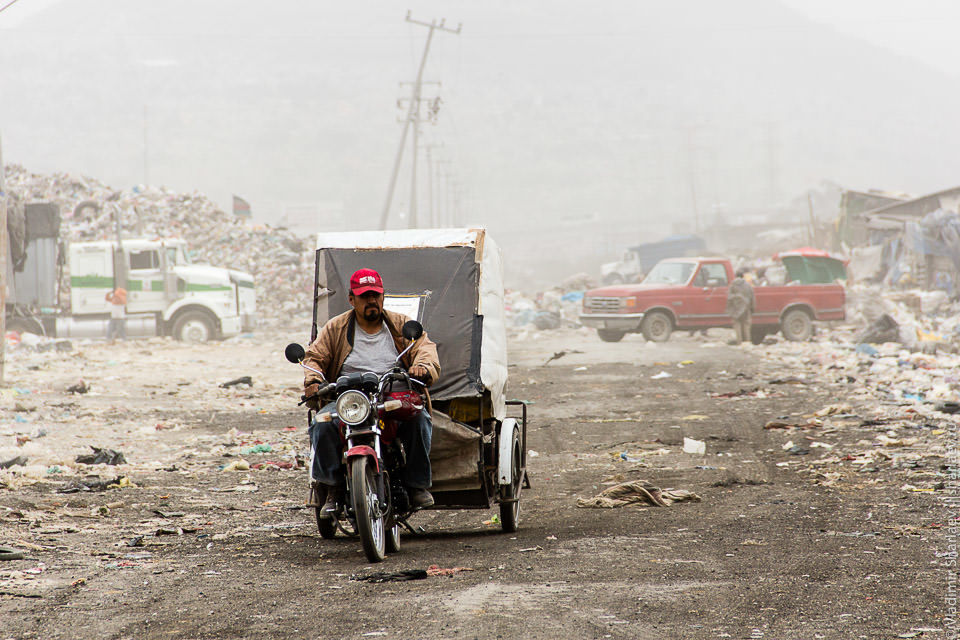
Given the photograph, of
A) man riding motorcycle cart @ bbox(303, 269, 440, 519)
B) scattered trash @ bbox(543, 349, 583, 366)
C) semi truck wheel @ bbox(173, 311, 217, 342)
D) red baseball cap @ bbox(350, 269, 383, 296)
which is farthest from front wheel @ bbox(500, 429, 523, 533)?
semi truck wheel @ bbox(173, 311, 217, 342)

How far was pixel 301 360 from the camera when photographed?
592 cm

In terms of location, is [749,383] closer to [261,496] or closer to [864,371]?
[864,371]

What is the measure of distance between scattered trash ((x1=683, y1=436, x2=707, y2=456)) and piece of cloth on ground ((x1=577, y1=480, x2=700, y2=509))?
7.09 feet

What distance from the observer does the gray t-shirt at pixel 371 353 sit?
5887 millimetres

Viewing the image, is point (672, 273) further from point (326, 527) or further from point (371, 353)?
point (371, 353)

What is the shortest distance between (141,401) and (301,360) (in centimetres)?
923

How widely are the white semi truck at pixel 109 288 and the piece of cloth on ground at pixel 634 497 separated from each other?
66.5 feet

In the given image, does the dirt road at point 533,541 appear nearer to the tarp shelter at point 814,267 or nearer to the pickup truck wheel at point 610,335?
the pickup truck wheel at point 610,335

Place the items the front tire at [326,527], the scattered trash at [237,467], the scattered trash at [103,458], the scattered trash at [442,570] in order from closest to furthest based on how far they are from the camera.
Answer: the scattered trash at [442,570], the front tire at [326,527], the scattered trash at [237,467], the scattered trash at [103,458]

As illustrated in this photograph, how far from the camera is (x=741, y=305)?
23.5 m

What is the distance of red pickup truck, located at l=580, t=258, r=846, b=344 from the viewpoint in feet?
80.7

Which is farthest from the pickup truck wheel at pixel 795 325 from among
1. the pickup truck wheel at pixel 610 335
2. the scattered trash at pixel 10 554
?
the scattered trash at pixel 10 554

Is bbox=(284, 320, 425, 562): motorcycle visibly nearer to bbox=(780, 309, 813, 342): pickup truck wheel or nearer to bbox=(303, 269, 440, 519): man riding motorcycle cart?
bbox=(303, 269, 440, 519): man riding motorcycle cart

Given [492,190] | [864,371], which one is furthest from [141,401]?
[492,190]
